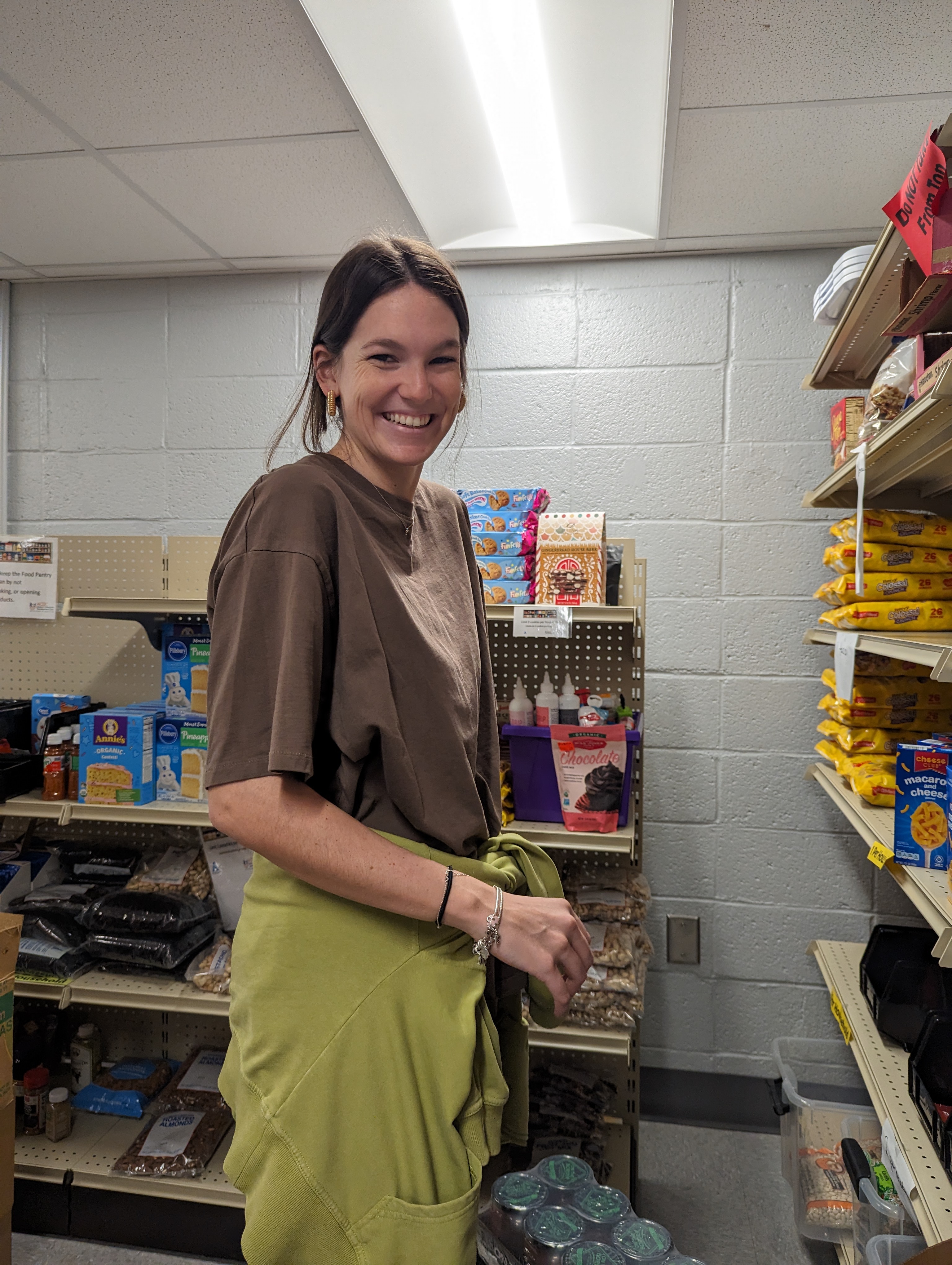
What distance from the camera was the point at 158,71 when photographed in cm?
195

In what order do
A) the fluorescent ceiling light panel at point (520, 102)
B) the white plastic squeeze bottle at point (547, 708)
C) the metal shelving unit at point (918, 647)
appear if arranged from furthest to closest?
the white plastic squeeze bottle at point (547, 708)
the fluorescent ceiling light panel at point (520, 102)
the metal shelving unit at point (918, 647)

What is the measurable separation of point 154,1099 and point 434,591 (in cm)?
221

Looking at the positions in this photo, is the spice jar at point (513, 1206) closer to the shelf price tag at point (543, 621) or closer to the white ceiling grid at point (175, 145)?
the shelf price tag at point (543, 621)

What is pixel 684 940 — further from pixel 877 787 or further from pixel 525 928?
pixel 525 928

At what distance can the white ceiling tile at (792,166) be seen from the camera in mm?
2082

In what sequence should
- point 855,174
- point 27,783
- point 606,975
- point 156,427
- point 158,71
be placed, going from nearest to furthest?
point 158,71
point 606,975
point 855,174
point 27,783
point 156,427

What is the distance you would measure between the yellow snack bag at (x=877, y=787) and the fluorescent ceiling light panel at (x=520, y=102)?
6.11 ft

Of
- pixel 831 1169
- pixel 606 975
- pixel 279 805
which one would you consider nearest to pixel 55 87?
pixel 279 805

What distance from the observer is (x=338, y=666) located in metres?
1.01

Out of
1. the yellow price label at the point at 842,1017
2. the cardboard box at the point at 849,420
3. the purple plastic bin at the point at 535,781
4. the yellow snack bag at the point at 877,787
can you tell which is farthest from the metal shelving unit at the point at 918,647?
the yellow price label at the point at 842,1017

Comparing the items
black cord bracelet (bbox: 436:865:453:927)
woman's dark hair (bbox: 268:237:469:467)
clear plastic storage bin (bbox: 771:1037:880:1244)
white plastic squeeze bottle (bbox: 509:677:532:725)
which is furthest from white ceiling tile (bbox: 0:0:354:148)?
clear plastic storage bin (bbox: 771:1037:880:1244)

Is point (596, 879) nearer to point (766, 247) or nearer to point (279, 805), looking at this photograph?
point (279, 805)

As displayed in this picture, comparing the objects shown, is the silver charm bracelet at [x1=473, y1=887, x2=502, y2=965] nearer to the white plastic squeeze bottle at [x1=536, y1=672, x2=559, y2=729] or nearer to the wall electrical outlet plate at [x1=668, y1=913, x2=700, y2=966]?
the white plastic squeeze bottle at [x1=536, y1=672, x2=559, y2=729]

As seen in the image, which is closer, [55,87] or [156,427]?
[55,87]
